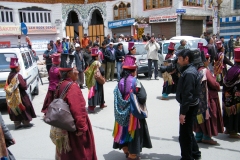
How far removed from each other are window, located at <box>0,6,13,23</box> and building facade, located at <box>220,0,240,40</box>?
17768 mm

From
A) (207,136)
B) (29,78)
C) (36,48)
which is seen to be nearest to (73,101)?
(207,136)

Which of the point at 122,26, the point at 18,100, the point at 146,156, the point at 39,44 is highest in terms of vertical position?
the point at 122,26

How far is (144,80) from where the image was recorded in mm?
12062

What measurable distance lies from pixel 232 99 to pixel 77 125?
3.18 m

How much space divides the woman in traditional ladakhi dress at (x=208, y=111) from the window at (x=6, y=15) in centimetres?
2088

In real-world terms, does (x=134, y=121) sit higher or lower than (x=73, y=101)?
lower

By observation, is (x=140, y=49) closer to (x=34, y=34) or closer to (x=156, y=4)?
(x=156, y=4)

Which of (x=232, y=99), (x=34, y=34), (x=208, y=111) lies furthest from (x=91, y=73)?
(x=34, y=34)

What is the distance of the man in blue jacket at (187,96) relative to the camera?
380cm

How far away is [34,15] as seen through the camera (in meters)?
24.0

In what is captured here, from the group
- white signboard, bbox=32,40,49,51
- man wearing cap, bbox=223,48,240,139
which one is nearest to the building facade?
white signboard, bbox=32,40,49,51

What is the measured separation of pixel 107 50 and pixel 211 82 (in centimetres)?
799

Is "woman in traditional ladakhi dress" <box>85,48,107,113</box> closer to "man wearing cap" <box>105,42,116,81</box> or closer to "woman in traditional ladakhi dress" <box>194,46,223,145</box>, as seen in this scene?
"woman in traditional ladakhi dress" <box>194,46,223,145</box>

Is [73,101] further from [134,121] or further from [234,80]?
[234,80]
